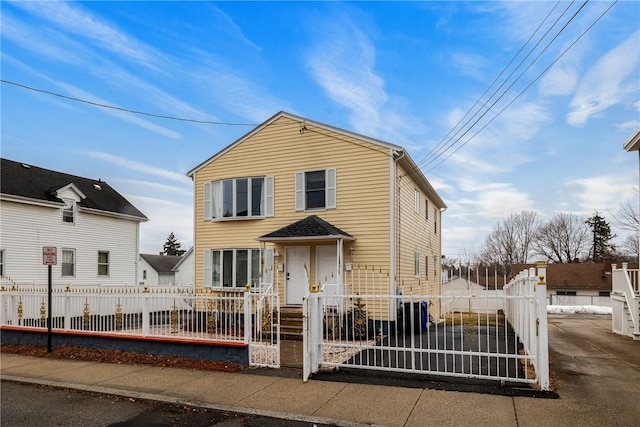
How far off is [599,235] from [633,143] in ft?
170

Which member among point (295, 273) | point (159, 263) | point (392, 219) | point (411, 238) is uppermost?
point (392, 219)

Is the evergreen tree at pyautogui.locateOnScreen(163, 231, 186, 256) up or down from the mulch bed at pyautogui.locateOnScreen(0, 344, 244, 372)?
up

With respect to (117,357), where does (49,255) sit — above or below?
above

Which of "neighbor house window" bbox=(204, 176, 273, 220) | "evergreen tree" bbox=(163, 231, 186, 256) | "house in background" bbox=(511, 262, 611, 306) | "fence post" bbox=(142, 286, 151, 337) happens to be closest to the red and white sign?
"fence post" bbox=(142, 286, 151, 337)

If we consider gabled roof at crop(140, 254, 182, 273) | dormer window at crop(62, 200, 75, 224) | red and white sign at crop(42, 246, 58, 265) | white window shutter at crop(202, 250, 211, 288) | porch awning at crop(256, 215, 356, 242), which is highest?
dormer window at crop(62, 200, 75, 224)

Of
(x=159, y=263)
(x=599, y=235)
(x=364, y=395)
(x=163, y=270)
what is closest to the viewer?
(x=364, y=395)

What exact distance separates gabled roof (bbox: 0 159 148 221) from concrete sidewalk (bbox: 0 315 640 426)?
502 inches

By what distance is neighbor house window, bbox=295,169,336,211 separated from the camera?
50.2 feet

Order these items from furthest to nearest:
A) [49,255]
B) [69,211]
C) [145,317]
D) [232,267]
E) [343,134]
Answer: [69,211] → [232,267] → [343,134] → [49,255] → [145,317]

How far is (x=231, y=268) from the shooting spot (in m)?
16.5

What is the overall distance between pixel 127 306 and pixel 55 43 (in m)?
7.03

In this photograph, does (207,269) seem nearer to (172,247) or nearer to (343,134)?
(343,134)

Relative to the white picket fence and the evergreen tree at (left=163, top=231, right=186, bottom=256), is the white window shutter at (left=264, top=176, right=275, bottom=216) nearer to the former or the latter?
the white picket fence

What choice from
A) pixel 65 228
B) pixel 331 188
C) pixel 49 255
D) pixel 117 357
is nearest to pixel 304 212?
pixel 331 188
